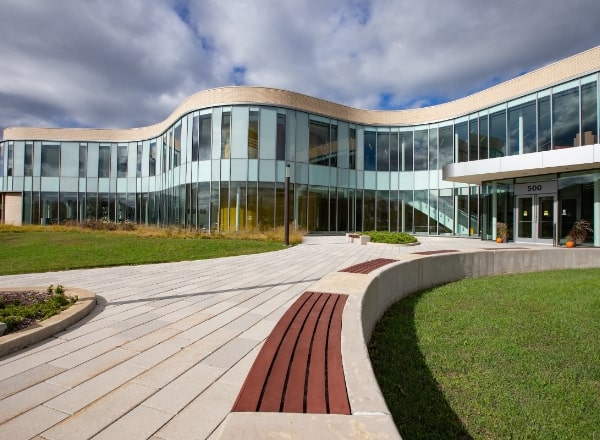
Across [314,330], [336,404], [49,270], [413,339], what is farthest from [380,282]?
[49,270]

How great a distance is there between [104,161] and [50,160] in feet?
16.7

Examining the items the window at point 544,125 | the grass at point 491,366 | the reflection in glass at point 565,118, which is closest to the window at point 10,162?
the grass at point 491,366

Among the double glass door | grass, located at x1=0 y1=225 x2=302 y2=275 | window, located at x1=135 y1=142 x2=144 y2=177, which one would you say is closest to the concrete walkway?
grass, located at x1=0 y1=225 x2=302 y2=275

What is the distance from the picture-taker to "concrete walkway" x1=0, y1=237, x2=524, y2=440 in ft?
7.92

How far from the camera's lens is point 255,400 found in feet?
7.30

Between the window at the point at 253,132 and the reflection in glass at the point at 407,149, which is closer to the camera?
the window at the point at 253,132

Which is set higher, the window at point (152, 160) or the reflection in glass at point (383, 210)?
the window at point (152, 160)

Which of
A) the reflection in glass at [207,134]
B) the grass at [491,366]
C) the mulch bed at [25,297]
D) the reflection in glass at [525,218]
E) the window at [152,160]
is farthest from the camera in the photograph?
the window at [152,160]

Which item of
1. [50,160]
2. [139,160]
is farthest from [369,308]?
[50,160]

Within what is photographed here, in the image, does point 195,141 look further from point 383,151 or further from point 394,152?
point 394,152

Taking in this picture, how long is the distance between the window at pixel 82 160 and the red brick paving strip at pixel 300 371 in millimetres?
37428

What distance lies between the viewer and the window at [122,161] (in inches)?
1361

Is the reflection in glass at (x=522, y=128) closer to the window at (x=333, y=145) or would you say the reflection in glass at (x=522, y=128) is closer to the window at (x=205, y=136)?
the window at (x=333, y=145)

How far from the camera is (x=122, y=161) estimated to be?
1363 inches
